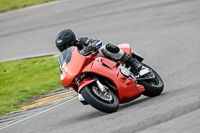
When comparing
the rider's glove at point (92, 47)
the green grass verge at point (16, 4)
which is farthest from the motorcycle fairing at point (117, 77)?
the green grass verge at point (16, 4)

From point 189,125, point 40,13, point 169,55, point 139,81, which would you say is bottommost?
point 40,13

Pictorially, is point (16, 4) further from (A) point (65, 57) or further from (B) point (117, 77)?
(B) point (117, 77)

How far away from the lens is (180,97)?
6652 mm

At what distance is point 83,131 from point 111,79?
3.92 ft

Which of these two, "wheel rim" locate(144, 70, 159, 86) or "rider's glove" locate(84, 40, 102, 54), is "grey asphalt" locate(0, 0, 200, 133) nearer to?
"wheel rim" locate(144, 70, 159, 86)

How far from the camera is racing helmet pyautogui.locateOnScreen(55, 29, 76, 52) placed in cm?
723

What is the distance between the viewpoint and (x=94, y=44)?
7.07 meters

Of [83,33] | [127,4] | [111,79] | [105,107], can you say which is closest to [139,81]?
[111,79]

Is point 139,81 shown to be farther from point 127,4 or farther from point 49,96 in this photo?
point 127,4

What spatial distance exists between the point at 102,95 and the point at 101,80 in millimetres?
439

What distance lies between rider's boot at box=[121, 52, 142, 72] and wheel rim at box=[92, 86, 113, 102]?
98cm

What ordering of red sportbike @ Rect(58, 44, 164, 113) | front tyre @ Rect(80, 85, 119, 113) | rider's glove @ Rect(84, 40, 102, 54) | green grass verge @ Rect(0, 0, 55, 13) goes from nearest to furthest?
1. front tyre @ Rect(80, 85, 119, 113)
2. red sportbike @ Rect(58, 44, 164, 113)
3. rider's glove @ Rect(84, 40, 102, 54)
4. green grass verge @ Rect(0, 0, 55, 13)

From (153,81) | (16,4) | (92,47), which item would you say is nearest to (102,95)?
(92,47)

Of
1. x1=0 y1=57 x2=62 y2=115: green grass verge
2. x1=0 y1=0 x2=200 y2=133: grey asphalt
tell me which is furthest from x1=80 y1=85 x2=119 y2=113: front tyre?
x1=0 y1=57 x2=62 y2=115: green grass verge
